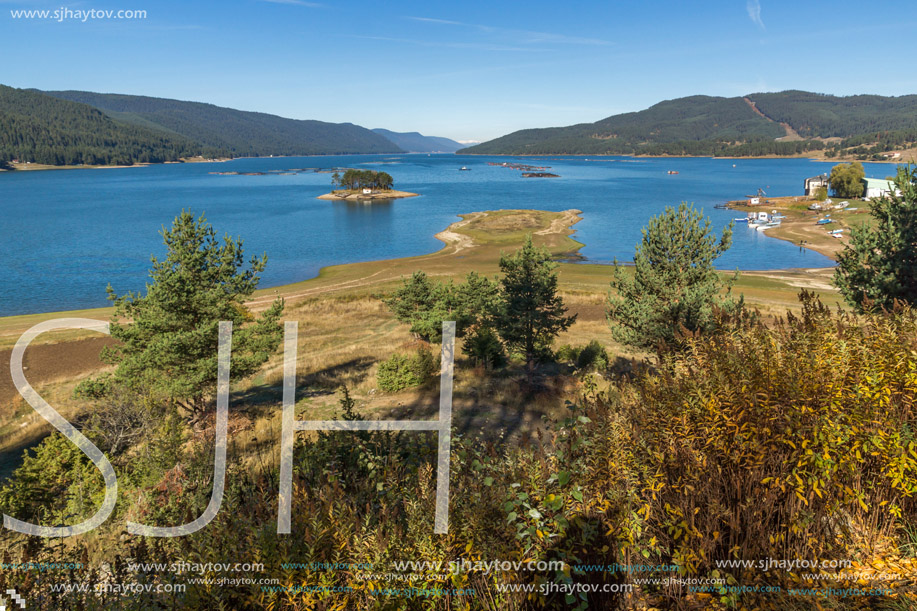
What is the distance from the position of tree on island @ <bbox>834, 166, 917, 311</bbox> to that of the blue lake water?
1857 inches

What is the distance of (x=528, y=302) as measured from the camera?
18188mm

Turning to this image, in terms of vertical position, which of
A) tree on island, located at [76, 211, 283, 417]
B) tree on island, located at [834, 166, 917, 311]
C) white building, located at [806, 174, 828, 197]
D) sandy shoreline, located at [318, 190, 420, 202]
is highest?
white building, located at [806, 174, 828, 197]

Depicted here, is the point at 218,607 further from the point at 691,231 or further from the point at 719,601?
the point at 691,231

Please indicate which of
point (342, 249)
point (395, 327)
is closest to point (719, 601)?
point (395, 327)

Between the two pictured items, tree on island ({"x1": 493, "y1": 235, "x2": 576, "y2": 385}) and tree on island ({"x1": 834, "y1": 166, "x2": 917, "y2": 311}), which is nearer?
tree on island ({"x1": 834, "y1": 166, "x2": 917, "y2": 311})

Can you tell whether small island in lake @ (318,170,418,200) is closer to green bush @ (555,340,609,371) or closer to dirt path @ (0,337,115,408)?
dirt path @ (0,337,115,408)

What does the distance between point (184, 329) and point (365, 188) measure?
139 metres

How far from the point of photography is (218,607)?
3.27 metres

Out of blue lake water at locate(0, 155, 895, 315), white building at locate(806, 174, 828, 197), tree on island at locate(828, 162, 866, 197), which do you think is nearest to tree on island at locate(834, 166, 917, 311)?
blue lake water at locate(0, 155, 895, 315)

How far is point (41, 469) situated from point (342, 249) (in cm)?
6615

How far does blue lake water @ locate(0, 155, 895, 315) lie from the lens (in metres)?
57.2

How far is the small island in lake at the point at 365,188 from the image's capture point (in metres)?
144

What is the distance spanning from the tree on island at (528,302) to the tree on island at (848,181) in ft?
404

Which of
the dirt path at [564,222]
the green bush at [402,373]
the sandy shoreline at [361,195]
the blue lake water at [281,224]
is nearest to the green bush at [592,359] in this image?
the green bush at [402,373]
